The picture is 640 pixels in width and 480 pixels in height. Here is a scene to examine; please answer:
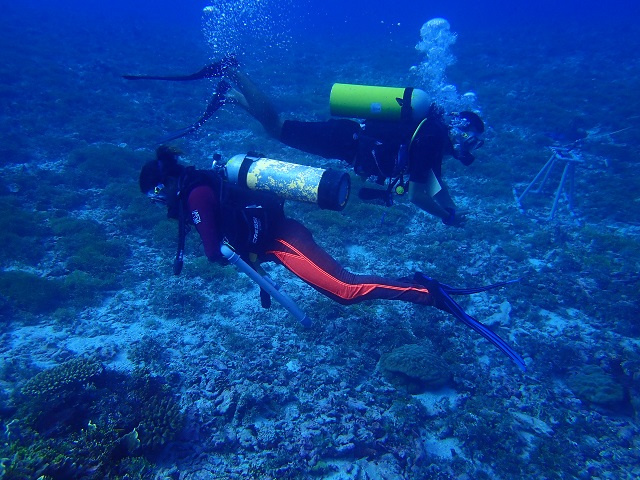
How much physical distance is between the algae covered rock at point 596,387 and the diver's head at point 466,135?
4160 millimetres

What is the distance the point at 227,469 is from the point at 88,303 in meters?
4.51

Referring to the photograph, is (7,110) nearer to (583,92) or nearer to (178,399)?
(178,399)

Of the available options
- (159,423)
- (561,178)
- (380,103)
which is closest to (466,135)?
(380,103)

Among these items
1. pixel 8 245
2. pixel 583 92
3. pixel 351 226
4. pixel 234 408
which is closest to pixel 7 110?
pixel 8 245

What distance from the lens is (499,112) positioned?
16375mm

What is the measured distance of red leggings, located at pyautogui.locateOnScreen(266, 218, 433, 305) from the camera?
4.72 m

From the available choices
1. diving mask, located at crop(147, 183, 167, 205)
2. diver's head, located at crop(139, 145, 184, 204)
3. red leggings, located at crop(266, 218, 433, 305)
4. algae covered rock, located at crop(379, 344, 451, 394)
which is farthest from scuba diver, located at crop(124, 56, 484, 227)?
algae covered rock, located at crop(379, 344, 451, 394)

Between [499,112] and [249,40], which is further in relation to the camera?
[249,40]

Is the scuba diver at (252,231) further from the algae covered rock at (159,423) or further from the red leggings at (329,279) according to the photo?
the algae covered rock at (159,423)

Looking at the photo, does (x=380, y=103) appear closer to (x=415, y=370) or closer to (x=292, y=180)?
(x=292, y=180)

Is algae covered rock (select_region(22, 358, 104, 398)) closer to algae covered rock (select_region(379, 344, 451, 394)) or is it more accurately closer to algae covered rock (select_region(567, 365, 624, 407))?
algae covered rock (select_region(379, 344, 451, 394))

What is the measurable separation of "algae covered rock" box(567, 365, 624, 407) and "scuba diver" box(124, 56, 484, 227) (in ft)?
11.1

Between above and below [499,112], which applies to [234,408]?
below

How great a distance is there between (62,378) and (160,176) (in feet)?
10.7
